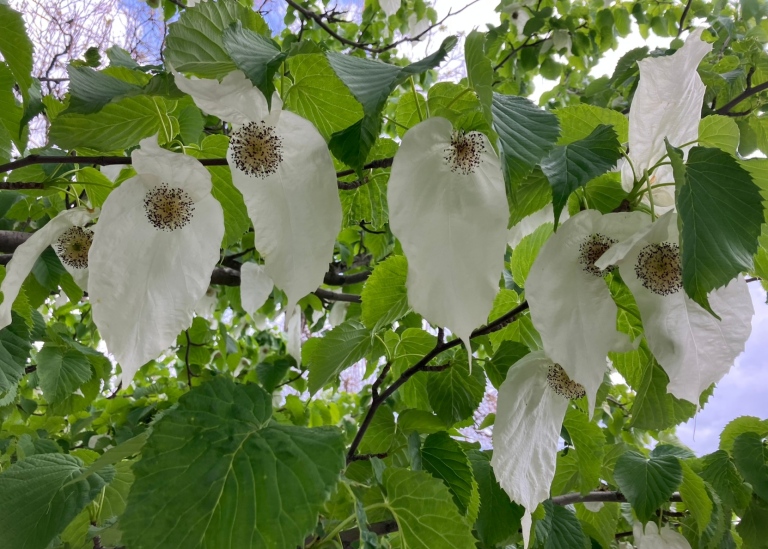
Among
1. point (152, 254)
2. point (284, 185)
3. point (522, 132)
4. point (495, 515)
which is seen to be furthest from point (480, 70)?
point (495, 515)

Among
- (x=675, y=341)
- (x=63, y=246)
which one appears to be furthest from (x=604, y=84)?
(x=63, y=246)

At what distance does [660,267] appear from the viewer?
1.37 ft

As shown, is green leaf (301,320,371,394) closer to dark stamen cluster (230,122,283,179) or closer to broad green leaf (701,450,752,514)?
dark stamen cluster (230,122,283,179)

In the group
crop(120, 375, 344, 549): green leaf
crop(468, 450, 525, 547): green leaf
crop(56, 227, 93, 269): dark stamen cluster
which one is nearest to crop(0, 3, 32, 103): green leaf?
crop(56, 227, 93, 269): dark stamen cluster

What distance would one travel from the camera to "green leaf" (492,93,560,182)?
14.4 inches

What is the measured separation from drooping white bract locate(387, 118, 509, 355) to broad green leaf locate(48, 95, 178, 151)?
243 mm

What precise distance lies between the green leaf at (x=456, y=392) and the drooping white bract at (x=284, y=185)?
33cm

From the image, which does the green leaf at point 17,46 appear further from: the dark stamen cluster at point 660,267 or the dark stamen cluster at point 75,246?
the dark stamen cluster at point 660,267

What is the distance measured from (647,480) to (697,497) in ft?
0.40

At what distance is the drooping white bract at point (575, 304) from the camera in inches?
16.5

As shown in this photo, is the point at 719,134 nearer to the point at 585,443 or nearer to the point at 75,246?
the point at 585,443

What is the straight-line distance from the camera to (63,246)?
0.59 meters

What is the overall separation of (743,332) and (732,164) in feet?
0.44

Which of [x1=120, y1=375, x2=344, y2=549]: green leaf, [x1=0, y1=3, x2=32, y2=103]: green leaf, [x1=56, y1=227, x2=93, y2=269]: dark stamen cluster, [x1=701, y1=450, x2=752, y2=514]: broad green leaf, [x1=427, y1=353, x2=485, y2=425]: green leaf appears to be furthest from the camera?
[x1=701, y1=450, x2=752, y2=514]: broad green leaf
